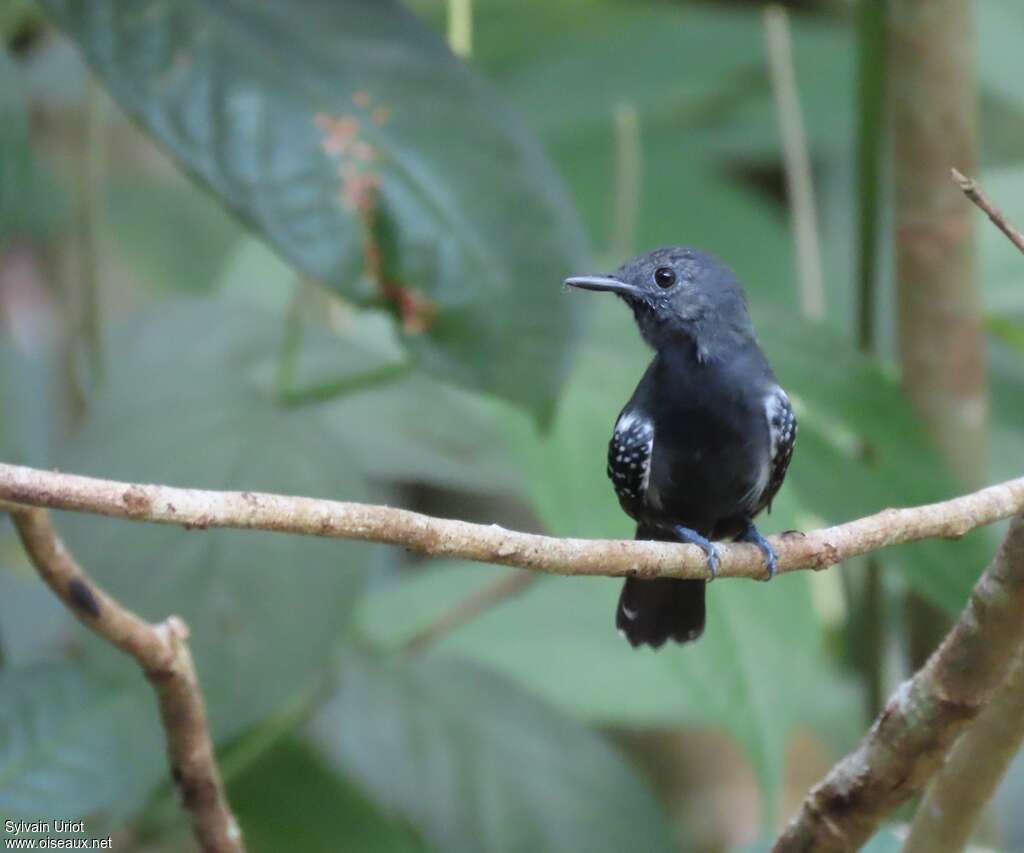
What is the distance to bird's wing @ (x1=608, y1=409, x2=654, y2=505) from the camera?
231 centimetres

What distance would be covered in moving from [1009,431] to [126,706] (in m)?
2.53

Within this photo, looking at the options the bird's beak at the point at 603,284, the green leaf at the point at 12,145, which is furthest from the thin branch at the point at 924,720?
the green leaf at the point at 12,145

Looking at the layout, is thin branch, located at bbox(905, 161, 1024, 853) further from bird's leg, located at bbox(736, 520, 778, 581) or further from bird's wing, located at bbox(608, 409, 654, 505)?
bird's wing, located at bbox(608, 409, 654, 505)

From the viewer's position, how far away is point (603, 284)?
220 centimetres

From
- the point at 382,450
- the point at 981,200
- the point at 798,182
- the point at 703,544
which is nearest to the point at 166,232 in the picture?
the point at 382,450

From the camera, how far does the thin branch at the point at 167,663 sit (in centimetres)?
169

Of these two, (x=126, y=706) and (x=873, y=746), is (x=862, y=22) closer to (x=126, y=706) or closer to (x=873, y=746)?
(x=873, y=746)

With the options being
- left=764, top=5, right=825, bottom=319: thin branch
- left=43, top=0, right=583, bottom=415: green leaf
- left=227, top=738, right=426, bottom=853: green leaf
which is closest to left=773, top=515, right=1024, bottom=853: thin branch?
left=43, top=0, right=583, bottom=415: green leaf

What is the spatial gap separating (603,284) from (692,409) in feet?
0.90

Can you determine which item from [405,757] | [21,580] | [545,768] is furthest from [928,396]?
[21,580]

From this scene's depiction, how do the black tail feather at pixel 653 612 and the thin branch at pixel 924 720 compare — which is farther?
the black tail feather at pixel 653 612

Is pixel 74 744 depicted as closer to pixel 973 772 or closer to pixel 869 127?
pixel 973 772

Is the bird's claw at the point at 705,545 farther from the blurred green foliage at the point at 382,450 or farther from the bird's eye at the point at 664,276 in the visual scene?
the bird's eye at the point at 664,276

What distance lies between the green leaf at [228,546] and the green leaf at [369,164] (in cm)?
55
